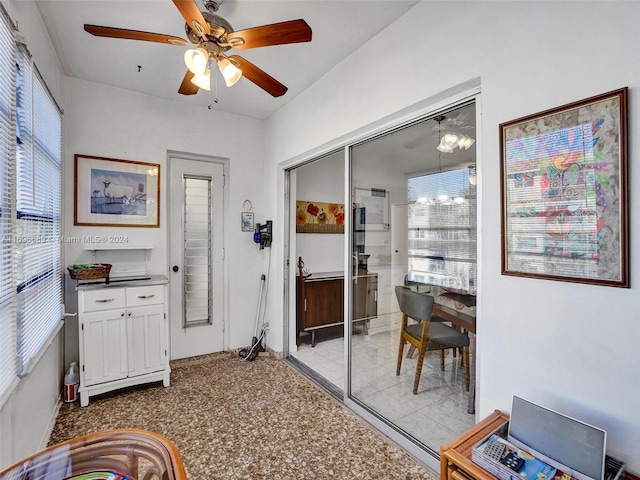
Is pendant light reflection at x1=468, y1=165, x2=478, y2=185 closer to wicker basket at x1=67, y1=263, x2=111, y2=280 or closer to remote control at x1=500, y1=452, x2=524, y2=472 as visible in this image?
remote control at x1=500, y1=452, x2=524, y2=472

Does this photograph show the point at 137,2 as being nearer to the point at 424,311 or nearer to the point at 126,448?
the point at 126,448

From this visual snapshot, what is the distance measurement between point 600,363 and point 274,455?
183 cm

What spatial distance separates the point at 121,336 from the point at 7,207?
159 centimetres

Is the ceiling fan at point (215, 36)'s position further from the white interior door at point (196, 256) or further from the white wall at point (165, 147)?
the white interior door at point (196, 256)

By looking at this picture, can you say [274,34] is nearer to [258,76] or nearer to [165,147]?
[258,76]

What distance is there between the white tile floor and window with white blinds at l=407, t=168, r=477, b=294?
1.72 ft

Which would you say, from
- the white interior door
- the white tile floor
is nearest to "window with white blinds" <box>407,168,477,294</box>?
the white tile floor

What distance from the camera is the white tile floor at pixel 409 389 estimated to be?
6.52 ft

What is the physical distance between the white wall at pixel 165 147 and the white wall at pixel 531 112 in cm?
218

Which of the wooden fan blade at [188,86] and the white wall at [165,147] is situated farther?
the white wall at [165,147]

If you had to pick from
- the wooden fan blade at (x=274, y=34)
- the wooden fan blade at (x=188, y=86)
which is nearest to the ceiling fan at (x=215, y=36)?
the wooden fan blade at (x=274, y=34)

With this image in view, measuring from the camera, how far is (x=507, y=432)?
1.35m

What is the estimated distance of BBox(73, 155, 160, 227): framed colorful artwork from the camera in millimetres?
2977

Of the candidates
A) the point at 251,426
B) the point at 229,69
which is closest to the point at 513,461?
the point at 251,426
